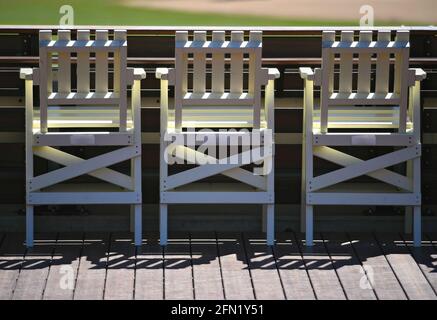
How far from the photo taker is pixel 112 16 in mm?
22172

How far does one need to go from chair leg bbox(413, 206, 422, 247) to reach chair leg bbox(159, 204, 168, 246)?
1336 millimetres

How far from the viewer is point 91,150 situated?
6371 mm

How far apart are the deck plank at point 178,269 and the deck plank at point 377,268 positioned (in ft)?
2.88

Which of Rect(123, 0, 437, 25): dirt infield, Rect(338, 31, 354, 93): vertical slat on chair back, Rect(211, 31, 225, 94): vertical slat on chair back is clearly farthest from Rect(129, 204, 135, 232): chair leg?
Rect(123, 0, 437, 25): dirt infield

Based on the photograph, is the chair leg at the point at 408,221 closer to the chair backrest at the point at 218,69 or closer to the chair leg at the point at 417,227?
the chair leg at the point at 417,227

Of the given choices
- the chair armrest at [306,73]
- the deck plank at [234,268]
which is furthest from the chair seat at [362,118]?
the deck plank at [234,268]

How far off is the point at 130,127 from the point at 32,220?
2.36 ft

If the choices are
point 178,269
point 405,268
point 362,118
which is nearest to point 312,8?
point 362,118

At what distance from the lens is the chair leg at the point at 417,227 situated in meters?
6.03

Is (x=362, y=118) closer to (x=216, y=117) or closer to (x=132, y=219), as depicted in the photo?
(x=216, y=117)

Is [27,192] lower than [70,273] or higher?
higher
